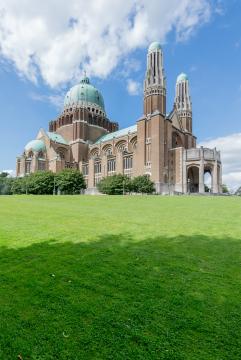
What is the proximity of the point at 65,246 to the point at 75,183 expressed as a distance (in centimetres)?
4573

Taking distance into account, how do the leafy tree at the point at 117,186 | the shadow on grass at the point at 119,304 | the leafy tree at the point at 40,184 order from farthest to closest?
1. the leafy tree at the point at 40,184
2. the leafy tree at the point at 117,186
3. the shadow on grass at the point at 119,304

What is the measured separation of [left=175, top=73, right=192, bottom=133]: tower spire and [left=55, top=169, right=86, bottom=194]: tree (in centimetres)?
3080

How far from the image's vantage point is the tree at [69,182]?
167 ft

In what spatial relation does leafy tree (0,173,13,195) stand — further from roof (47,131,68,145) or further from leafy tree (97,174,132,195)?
leafy tree (97,174,132,195)

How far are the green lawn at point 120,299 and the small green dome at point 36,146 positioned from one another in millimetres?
70877

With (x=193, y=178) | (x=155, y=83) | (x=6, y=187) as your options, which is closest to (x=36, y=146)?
(x=6, y=187)

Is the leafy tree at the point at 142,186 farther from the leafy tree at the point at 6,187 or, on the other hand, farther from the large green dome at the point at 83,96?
the large green dome at the point at 83,96

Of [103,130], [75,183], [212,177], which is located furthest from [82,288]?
[103,130]

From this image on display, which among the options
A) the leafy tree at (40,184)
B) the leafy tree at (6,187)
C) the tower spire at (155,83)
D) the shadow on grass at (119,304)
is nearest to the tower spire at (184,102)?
the tower spire at (155,83)

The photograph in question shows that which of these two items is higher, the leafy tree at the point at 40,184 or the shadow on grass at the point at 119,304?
the leafy tree at the point at 40,184

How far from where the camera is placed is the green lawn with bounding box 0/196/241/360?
3.51 meters

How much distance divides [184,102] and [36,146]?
40744 mm

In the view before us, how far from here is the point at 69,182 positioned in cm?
5106

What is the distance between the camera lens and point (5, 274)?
556 centimetres
